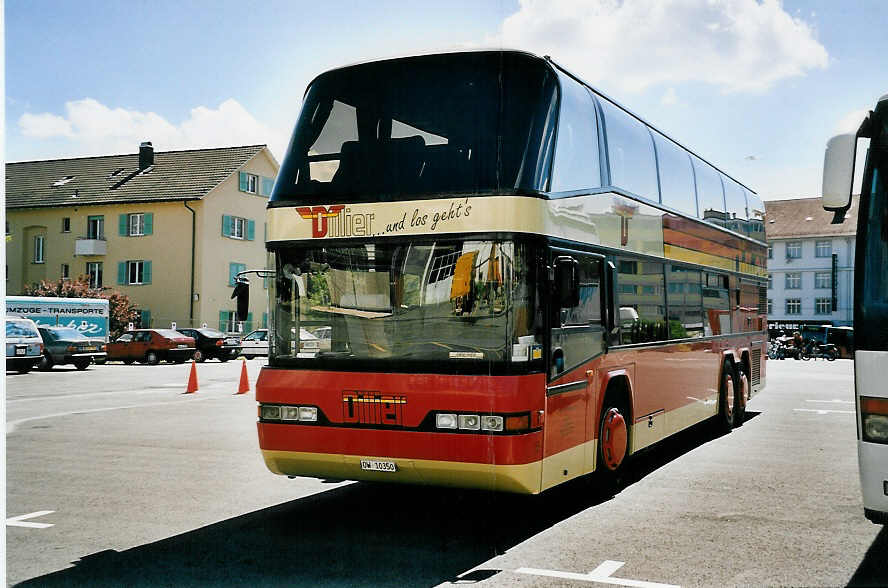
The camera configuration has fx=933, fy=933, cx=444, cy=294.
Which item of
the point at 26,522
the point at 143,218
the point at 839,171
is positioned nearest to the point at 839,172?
the point at 839,171

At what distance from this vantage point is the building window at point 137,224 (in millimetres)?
10914

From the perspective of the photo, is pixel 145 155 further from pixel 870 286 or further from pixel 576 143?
pixel 870 286

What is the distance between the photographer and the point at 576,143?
7.51m

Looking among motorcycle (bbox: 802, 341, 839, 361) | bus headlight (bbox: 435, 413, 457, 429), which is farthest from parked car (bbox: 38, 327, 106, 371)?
motorcycle (bbox: 802, 341, 839, 361)

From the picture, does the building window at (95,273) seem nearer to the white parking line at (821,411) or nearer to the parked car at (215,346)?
the white parking line at (821,411)

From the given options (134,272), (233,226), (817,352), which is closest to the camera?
(233,226)

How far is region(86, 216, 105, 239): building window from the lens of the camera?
10.0 meters

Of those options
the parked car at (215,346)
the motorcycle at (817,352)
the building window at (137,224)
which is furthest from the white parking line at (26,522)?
the motorcycle at (817,352)

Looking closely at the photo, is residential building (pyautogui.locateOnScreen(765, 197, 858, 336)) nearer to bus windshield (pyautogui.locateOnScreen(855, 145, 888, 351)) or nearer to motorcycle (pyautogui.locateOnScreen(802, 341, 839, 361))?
bus windshield (pyautogui.locateOnScreen(855, 145, 888, 351))

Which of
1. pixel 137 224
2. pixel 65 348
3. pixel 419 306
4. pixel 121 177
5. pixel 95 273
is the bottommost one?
pixel 65 348

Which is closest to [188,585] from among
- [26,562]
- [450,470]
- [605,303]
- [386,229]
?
[26,562]

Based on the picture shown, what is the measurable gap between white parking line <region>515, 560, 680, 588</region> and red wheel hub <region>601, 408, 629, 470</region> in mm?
2247

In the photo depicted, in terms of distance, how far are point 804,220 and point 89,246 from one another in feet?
26.3

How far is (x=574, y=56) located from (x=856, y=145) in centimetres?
246
